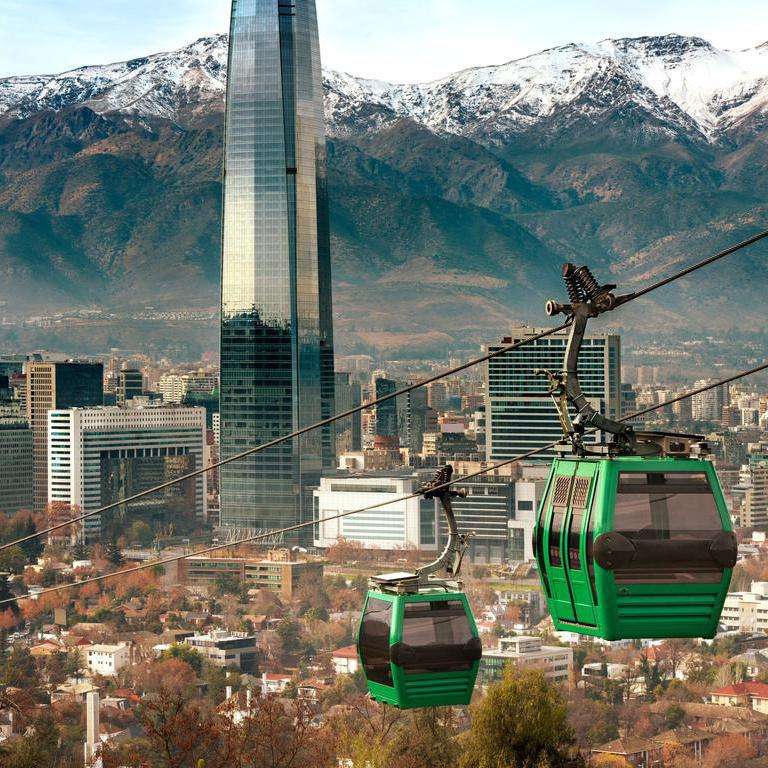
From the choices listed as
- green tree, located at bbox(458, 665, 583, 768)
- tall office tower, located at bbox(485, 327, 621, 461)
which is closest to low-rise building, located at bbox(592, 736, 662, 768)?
green tree, located at bbox(458, 665, 583, 768)

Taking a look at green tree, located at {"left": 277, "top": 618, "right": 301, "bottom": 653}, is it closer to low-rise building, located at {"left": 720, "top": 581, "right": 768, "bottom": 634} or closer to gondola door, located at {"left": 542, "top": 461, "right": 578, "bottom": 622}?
low-rise building, located at {"left": 720, "top": 581, "right": 768, "bottom": 634}

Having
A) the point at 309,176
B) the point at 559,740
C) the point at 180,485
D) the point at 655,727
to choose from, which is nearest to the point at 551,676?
the point at 655,727

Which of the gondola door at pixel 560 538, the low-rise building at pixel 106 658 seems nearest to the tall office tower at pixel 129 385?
the low-rise building at pixel 106 658

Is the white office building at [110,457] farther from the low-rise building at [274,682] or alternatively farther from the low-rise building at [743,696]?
the low-rise building at [743,696]

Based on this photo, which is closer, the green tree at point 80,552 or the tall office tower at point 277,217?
the green tree at point 80,552

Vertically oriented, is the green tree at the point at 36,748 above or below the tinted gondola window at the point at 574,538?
below

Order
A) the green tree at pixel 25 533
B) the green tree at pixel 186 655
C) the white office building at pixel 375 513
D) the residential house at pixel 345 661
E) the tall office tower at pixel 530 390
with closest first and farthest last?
1. the green tree at pixel 186 655
2. the residential house at pixel 345 661
3. the green tree at pixel 25 533
4. the white office building at pixel 375 513
5. the tall office tower at pixel 530 390

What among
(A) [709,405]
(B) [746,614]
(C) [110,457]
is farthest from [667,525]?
(A) [709,405]
